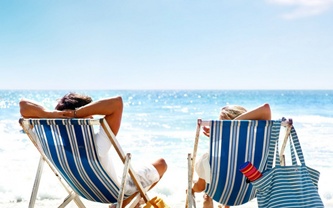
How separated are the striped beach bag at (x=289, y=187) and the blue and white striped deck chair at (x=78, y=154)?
0.81m

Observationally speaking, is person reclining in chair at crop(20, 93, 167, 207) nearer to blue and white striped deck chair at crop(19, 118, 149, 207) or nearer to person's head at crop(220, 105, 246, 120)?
blue and white striped deck chair at crop(19, 118, 149, 207)

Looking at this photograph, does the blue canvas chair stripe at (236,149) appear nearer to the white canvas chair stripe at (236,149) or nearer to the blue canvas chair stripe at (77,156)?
the white canvas chair stripe at (236,149)

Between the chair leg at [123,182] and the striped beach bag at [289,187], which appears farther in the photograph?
the chair leg at [123,182]

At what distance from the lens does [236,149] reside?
2811 millimetres

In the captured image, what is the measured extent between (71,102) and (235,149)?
38.8 inches

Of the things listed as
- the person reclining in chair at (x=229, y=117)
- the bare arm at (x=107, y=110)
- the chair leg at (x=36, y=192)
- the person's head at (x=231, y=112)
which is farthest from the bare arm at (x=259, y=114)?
the chair leg at (x=36, y=192)

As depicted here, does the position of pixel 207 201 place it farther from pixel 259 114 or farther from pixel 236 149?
pixel 259 114

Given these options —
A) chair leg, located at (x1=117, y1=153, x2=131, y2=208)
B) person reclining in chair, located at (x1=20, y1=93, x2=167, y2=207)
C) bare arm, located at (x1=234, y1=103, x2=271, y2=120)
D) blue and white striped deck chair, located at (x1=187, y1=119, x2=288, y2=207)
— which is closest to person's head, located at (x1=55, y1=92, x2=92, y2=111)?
person reclining in chair, located at (x1=20, y1=93, x2=167, y2=207)

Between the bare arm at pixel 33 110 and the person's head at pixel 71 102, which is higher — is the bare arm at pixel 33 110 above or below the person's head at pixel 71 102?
below

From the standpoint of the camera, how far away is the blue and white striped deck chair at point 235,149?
8.96 feet

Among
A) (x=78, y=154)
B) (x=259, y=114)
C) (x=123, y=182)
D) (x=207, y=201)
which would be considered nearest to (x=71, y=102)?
(x=78, y=154)

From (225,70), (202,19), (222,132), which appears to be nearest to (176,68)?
(225,70)

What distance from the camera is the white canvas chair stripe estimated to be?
2734mm

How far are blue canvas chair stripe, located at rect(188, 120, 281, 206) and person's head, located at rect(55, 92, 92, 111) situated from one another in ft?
2.55
